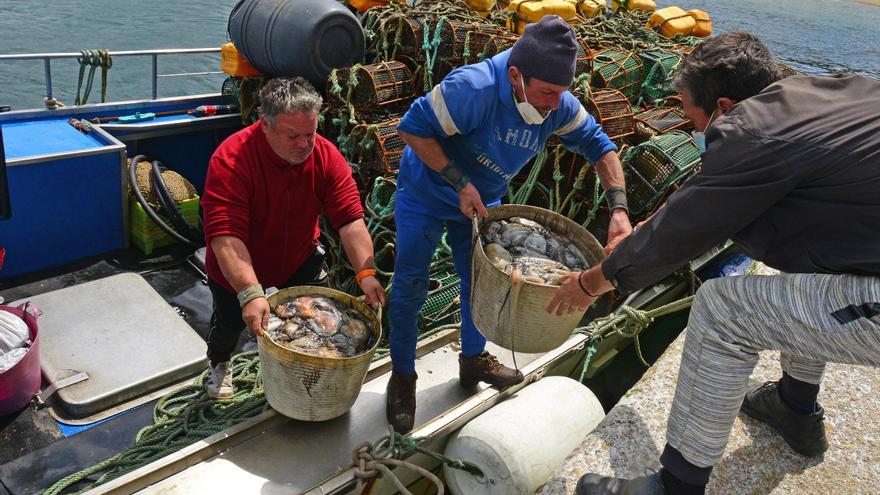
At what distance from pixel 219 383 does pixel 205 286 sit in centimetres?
219

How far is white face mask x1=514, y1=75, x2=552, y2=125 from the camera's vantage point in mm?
2764

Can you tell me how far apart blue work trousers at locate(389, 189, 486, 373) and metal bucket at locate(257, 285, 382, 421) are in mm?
190

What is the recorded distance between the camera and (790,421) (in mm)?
2723

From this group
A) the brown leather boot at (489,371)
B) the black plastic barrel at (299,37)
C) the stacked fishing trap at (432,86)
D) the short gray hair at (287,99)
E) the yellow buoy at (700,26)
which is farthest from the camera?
the yellow buoy at (700,26)

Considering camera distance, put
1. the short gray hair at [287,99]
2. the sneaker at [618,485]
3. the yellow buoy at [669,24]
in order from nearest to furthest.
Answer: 1. the sneaker at [618,485]
2. the short gray hair at [287,99]
3. the yellow buoy at [669,24]

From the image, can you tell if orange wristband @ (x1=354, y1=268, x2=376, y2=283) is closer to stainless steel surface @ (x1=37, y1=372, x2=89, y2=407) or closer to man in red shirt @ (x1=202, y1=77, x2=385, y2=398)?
man in red shirt @ (x1=202, y1=77, x2=385, y2=398)

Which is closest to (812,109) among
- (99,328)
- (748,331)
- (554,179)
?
(748,331)

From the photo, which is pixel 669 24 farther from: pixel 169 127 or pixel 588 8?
pixel 169 127

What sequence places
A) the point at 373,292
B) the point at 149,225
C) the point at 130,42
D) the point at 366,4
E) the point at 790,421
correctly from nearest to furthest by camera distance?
1. the point at 790,421
2. the point at 373,292
3. the point at 149,225
4. the point at 366,4
5. the point at 130,42

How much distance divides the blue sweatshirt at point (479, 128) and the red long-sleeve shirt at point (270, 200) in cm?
40

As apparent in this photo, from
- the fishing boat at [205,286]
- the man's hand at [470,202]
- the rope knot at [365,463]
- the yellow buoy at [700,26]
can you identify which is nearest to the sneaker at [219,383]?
the fishing boat at [205,286]

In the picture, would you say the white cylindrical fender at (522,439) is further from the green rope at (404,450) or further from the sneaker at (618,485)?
the sneaker at (618,485)

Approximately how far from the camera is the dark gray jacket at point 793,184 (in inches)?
70.7

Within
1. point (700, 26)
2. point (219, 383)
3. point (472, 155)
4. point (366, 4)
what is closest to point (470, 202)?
point (472, 155)
